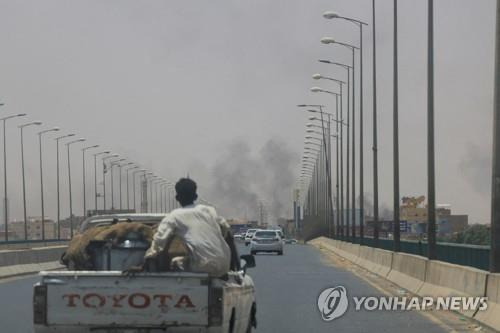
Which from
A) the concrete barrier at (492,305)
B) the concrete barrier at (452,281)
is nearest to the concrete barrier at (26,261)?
the concrete barrier at (452,281)

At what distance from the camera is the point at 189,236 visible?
13.2 meters

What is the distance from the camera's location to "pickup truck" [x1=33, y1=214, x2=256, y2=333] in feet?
42.1

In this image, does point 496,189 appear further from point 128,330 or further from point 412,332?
point 128,330

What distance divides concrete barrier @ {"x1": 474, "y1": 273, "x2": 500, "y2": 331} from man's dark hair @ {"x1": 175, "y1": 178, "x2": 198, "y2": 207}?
7.34 meters

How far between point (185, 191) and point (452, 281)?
12354 mm

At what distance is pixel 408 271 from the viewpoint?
34000 millimetres

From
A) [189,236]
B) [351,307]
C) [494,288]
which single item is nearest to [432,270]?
[351,307]

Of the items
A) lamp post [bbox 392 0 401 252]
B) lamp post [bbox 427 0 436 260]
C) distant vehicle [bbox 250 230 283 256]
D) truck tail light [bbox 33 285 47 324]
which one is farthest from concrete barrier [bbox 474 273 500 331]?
distant vehicle [bbox 250 230 283 256]

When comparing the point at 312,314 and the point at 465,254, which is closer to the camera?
the point at 312,314

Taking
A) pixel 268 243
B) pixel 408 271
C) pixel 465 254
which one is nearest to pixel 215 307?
pixel 465 254

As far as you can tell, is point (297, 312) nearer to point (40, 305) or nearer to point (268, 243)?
point (40, 305)

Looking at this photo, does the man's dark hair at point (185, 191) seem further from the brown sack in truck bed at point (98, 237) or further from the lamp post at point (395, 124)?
the lamp post at point (395, 124)

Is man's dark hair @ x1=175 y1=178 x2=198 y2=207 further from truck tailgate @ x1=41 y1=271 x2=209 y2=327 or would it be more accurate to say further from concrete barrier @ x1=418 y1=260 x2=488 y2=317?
concrete barrier @ x1=418 y1=260 x2=488 y2=317

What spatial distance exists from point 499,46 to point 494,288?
4921mm
